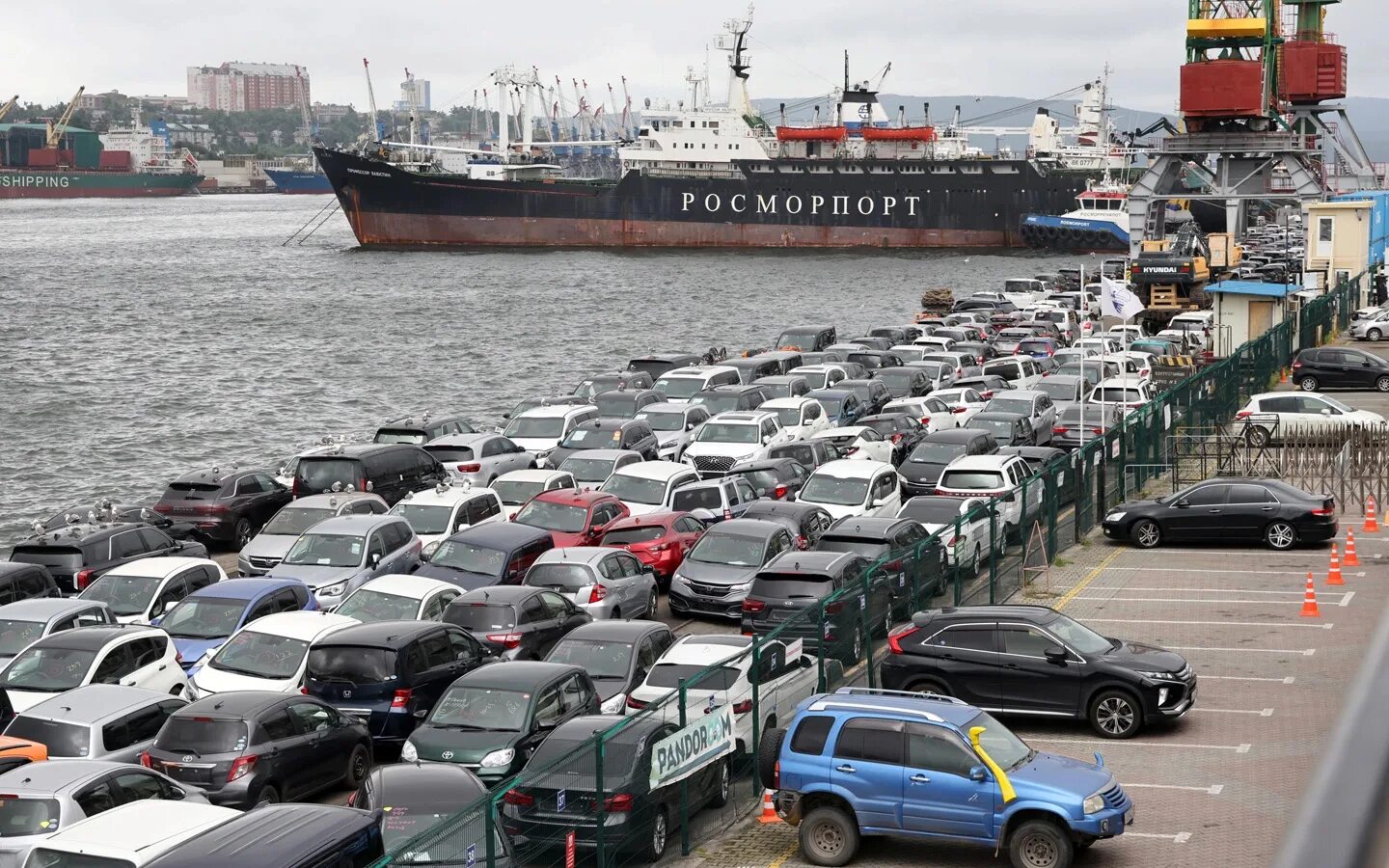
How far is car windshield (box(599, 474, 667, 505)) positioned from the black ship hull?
110 metres

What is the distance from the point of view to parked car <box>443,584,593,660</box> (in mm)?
17719

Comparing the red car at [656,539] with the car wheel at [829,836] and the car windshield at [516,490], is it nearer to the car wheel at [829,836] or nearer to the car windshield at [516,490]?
the car windshield at [516,490]

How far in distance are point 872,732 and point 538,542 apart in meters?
10.6

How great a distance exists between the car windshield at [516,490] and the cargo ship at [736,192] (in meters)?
109

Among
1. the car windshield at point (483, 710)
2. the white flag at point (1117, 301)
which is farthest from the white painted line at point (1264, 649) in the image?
the white flag at point (1117, 301)

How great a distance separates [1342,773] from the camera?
74 centimetres

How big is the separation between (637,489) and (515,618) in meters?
8.38

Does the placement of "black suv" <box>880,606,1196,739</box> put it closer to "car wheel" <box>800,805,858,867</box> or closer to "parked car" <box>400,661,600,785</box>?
"parked car" <box>400,661,600,785</box>

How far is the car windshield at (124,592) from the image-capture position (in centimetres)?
1992

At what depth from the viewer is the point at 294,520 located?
2367cm

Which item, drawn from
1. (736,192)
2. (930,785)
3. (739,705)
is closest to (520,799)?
(930,785)

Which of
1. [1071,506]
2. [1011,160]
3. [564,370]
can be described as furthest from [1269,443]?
[1011,160]

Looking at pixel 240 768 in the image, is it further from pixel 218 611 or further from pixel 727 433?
pixel 727 433

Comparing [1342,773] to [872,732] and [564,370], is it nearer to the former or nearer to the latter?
[872,732]
